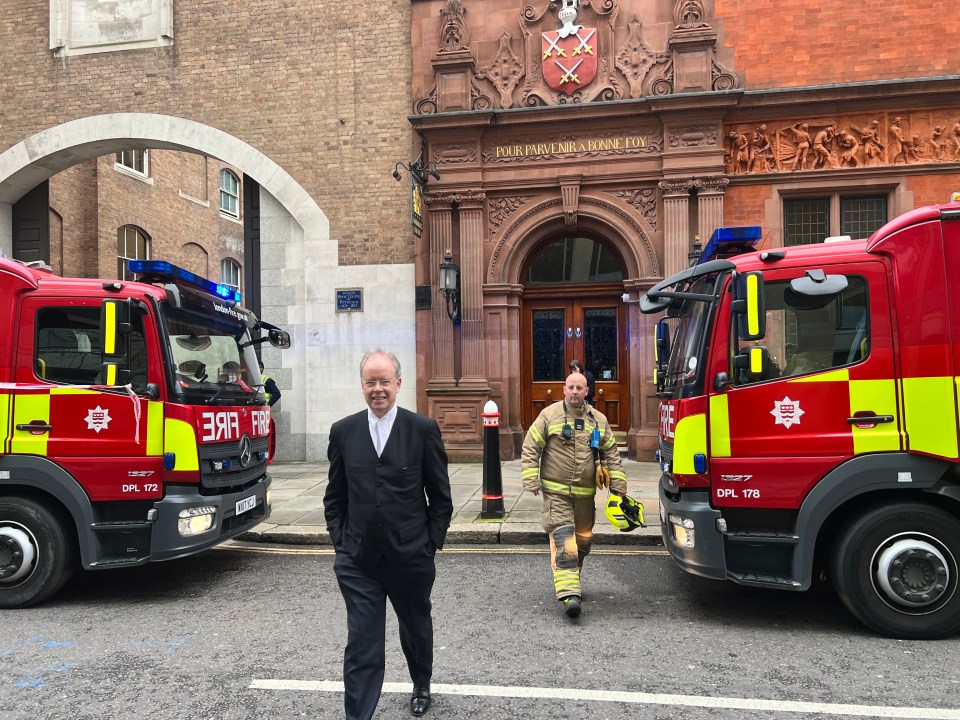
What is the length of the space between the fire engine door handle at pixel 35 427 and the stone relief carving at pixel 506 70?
29.6ft

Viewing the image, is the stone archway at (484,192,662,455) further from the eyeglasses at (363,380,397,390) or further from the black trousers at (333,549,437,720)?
the eyeglasses at (363,380,397,390)

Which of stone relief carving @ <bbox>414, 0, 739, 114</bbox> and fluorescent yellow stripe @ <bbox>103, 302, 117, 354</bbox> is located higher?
stone relief carving @ <bbox>414, 0, 739, 114</bbox>

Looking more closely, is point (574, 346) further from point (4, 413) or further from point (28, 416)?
point (4, 413)

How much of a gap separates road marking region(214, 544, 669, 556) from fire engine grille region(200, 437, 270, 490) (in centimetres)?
105

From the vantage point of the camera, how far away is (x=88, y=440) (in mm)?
5164

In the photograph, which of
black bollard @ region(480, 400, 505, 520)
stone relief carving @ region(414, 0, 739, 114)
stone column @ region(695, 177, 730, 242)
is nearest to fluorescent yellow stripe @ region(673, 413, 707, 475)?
black bollard @ region(480, 400, 505, 520)

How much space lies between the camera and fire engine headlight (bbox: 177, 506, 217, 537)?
17.0ft

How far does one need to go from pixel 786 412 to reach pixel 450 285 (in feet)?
23.7

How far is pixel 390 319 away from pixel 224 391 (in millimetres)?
6469

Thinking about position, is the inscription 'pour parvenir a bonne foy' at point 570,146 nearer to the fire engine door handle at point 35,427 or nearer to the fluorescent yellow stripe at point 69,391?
the fluorescent yellow stripe at point 69,391

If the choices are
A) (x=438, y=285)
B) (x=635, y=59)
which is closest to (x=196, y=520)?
(x=438, y=285)

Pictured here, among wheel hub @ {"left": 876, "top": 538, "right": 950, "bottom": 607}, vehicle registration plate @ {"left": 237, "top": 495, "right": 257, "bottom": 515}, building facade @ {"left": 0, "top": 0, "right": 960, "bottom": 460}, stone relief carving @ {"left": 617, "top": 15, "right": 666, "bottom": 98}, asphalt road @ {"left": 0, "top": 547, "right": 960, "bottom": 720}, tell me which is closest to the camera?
asphalt road @ {"left": 0, "top": 547, "right": 960, "bottom": 720}

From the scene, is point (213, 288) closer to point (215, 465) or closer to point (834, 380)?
point (215, 465)

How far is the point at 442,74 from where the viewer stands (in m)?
11.9
